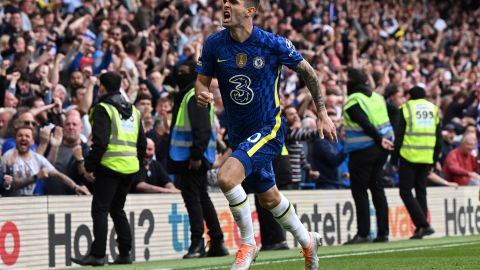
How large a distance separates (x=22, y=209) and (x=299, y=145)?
4.76 meters

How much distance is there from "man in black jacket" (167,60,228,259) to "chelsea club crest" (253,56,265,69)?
11.0ft

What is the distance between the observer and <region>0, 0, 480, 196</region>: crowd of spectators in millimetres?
15055

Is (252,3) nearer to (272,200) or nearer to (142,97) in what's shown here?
(272,200)

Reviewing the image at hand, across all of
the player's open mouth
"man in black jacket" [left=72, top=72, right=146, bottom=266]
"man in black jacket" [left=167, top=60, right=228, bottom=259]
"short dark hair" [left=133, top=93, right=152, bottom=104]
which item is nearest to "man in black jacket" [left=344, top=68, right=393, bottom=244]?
"man in black jacket" [left=167, top=60, right=228, bottom=259]

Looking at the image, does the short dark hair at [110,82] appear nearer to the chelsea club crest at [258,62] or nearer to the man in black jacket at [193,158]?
the man in black jacket at [193,158]

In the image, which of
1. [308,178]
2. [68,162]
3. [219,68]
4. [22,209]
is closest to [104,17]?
[308,178]

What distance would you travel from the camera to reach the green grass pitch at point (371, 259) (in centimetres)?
1080

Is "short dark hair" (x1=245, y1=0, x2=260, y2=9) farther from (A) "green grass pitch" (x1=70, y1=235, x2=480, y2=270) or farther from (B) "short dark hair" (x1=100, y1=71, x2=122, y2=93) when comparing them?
(B) "short dark hair" (x1=100, y1=71, x2=122, y2=93)

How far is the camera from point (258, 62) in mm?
9461

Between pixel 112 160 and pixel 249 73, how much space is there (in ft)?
10.2

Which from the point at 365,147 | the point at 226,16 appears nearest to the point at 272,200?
the point at 226,16

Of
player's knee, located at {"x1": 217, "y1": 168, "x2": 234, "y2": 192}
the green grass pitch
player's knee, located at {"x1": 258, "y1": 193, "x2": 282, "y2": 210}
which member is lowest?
the green grass pitch

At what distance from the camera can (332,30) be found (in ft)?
91.6

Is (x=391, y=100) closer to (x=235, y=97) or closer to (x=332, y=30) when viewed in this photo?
(x=332, y=30)
